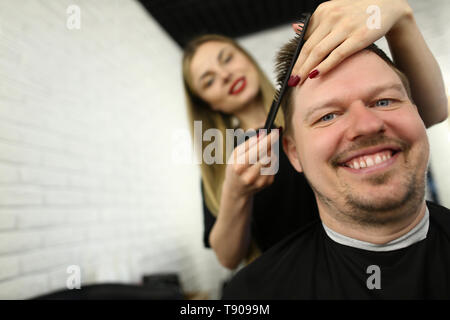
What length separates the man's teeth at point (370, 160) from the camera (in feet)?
1.56

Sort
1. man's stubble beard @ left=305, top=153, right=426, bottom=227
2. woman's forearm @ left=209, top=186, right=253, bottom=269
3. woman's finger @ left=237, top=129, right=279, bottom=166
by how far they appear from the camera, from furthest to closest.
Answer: woman's forearm @ left=209, top=186, right=253, bottom=269 < woman's finger @ left=237, top=129, right=279, bottom=166 < man's stubble beard @ left=305, top=153, right=426, bottom=227

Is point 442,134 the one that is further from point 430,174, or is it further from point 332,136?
point 332,136

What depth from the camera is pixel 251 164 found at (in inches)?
24.2

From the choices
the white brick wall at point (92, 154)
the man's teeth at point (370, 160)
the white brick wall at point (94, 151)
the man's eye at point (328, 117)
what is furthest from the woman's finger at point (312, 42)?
the white brick wall at point (92, 154)

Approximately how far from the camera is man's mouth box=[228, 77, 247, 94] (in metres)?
0.77

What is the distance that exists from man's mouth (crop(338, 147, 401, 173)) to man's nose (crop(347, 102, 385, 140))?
0.03 m

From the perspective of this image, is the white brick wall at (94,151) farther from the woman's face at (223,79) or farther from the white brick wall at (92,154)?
the woman's face at (223,79)

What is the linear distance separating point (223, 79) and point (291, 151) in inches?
11.1

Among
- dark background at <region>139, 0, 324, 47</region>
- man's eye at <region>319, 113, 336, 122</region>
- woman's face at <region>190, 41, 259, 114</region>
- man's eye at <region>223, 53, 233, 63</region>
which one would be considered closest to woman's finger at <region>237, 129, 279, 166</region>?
man's eye at <region>319, 113, 336, 122</region>

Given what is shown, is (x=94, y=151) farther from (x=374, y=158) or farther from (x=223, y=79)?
(x=374, y=158)

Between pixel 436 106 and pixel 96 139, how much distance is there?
4.79 feet

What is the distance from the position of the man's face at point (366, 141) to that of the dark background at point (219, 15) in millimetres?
708

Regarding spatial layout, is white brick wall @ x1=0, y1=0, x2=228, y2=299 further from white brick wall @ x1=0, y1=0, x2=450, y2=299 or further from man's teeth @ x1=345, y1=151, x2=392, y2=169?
man's teeth @ x1=345, y1=151, x2=392, y2=169

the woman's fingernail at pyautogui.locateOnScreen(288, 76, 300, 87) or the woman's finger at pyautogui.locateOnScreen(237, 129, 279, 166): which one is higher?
the woman's fingernail at pyautogui.locateOnScreen(288, 76, 300, 87)
